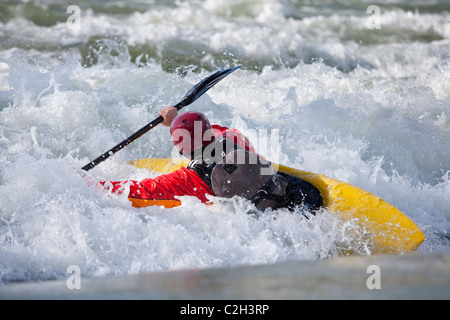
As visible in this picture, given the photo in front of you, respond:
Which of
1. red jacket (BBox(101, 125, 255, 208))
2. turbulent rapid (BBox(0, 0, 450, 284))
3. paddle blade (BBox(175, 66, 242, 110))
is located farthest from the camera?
paddle blade (BBox(175, 66, 242, 110))

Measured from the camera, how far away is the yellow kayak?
364 cm

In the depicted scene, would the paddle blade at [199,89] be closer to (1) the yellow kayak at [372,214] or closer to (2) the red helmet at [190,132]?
(2) the red helmet at [190,132]

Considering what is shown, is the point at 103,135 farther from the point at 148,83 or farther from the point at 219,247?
the point at 219,247

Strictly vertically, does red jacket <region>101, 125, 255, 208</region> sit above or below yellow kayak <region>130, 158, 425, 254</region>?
above

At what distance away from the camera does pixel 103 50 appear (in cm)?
950

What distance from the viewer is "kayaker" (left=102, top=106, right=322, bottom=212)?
140 inches

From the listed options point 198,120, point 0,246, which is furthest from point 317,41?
point 0,246

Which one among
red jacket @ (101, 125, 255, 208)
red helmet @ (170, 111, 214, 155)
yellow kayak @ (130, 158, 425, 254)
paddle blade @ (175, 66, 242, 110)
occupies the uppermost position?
paddle blade @ (175, 66, 242, 110)

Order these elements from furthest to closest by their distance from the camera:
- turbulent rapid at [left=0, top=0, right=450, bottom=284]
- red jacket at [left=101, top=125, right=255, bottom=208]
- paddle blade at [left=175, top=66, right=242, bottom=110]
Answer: paddle blade at [left=175, top=66, right=242, bottom=110] → red jacket at [left=101, top=125, right=255, bottom=208] → turbulent rapid at [left=0, top=0, right=450, bottom=284]

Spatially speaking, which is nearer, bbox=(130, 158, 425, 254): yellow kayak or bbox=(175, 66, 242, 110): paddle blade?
bbox=(130, 158, 425, 254): yellow kayak

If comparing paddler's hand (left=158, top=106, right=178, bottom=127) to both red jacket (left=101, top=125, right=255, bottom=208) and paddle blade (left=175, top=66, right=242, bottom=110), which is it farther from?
red jacket (left=101, top=125, right=255, bottom=208)

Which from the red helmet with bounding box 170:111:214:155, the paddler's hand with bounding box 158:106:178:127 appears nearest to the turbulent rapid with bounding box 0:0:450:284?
the red helmet with bounding box 170:111:214:155

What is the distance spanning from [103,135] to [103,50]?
4104 millimetres
